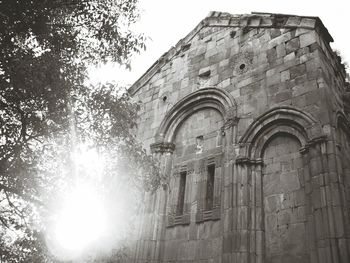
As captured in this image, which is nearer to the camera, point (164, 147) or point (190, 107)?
point (164, 147)

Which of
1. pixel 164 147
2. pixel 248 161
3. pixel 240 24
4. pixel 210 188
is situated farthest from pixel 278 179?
pixel 240 24

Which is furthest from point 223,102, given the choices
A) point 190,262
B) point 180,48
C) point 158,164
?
point 190,262

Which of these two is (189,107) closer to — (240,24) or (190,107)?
(190,107)

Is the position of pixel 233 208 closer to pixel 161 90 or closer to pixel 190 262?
pixel 190 262

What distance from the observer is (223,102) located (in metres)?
9.71

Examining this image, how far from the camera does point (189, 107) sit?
10.7m

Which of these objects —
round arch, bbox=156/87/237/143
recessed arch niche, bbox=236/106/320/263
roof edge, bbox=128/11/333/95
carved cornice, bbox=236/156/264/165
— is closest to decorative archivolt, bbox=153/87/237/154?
round arch, bbox=156/87/237/143

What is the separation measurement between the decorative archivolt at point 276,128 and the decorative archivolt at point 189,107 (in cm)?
128

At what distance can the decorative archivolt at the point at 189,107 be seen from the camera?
982cm

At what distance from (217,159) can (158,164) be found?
193 cm

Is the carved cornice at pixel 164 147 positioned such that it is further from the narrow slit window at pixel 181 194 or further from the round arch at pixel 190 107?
the narrow slit window at pixel 181 194

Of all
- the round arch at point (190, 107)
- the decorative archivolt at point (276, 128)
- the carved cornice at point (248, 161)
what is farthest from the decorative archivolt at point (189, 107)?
the carved cornice at point (248, 161)

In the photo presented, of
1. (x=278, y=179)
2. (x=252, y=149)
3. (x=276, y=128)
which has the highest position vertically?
(x=276, y=128)

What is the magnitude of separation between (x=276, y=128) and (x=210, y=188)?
236 cm
